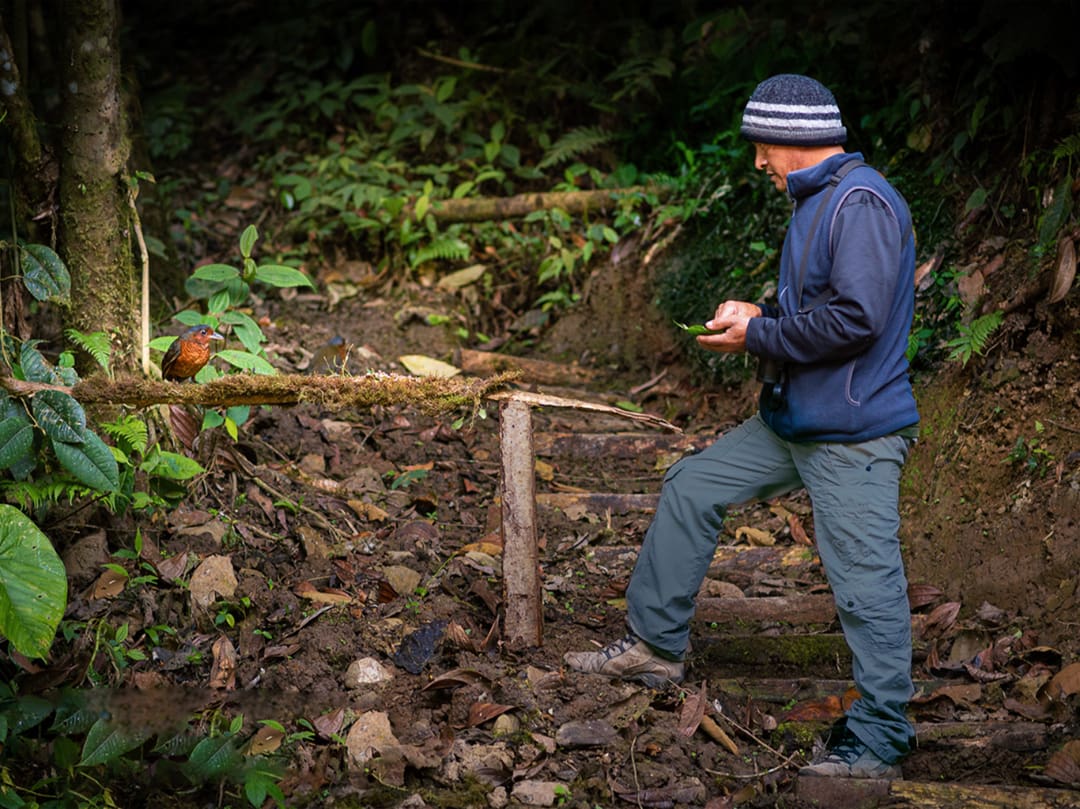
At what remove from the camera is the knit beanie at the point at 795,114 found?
11.0ft

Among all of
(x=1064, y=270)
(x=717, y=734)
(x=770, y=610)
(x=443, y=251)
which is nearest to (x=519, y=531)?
(x=717, y=734)

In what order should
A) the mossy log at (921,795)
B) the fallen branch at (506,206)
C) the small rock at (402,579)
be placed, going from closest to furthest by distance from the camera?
1. the mossy log at (921,795)
2. the small rock at (402,579)
3. the fallen branch at (506,206)

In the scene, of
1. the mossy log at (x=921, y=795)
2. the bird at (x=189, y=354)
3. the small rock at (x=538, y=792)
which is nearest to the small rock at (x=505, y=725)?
the small rock at (x=538, y=792)

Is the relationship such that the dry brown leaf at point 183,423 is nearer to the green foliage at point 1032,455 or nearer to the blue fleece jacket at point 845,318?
the blue fleece jacket at point 845,318

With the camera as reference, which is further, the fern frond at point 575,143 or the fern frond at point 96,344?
the fern frond at point 575,143

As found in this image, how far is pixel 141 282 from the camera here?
4.68 meters

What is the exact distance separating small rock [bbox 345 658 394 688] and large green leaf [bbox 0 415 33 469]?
1290 millimetres

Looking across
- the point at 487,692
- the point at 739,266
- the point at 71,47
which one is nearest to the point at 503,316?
the point at 739,266

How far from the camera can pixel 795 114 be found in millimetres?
3348

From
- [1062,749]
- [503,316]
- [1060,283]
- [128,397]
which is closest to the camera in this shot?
[1062,749]

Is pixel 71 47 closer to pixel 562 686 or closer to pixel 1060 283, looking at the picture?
pixel 562 686

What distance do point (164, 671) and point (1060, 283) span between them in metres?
3.79

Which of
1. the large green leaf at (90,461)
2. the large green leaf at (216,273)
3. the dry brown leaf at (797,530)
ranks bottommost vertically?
the dry brown leaf at (797,530)

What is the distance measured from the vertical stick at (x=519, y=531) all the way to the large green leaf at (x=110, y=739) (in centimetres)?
125
